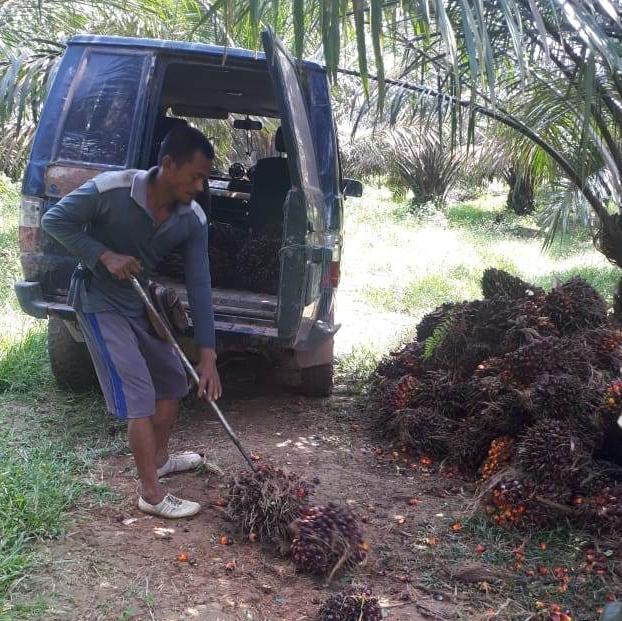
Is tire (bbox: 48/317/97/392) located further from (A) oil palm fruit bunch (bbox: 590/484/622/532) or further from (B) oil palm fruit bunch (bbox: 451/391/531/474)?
(A) oil palm fruit bunch (bbox: 590/484/622/532)

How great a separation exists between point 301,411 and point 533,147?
2670 millimetres

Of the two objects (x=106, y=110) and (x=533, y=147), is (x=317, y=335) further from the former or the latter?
(x=533, y=147)

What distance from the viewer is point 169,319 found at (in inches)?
136

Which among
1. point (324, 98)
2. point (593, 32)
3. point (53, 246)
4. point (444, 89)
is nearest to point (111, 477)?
point (53, 246)

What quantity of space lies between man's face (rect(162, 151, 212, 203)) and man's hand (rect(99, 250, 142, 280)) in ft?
1.22

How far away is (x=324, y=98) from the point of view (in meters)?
4.62

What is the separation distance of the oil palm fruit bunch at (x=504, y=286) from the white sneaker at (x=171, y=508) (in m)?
2.61

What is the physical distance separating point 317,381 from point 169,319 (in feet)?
6.30

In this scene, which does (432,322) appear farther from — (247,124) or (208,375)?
(247,124)

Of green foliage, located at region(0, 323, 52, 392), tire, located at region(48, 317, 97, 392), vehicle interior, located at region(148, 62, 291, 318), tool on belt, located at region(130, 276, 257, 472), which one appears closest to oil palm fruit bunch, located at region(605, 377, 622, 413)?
tool on belt, located at region(130, 276, 257, 472)

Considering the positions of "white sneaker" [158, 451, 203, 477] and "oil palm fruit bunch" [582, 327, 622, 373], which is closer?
"white sneaker" [158, 451, 203, 477]

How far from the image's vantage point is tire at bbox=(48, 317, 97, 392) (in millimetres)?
4664

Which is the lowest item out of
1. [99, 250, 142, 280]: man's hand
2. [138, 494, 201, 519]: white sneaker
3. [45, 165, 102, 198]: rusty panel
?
[138, 494, 201, 519]: white sneaker

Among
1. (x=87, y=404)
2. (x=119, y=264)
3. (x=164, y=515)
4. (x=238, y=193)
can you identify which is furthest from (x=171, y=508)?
(x=238, y=193)
